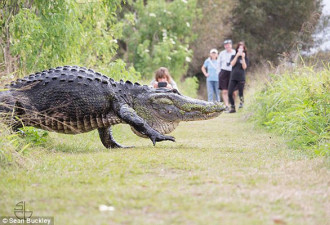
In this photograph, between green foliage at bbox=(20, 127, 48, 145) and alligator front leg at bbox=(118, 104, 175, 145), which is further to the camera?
alligator front leg at bbox=(118, 104, 175, 145)

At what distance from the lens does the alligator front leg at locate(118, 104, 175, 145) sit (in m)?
6.63

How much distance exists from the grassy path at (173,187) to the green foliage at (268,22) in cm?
2595

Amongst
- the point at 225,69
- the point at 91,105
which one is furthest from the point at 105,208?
the point at 225,69

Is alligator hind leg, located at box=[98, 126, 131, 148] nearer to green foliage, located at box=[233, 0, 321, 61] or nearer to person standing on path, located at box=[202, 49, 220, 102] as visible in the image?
person standing on path, located at box=[202, 49, 220, 102]

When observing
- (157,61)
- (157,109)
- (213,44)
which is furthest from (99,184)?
(213,44)

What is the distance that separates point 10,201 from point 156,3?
2300 centimetres

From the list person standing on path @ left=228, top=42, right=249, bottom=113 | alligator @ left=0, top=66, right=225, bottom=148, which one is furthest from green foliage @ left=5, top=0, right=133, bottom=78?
person standing on path @ left=228, top=42, right=249, bottom=113

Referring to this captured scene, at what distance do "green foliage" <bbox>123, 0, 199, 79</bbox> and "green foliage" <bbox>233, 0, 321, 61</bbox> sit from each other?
6.48 meters

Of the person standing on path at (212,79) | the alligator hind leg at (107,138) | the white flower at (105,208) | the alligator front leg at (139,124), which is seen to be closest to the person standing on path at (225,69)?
the person standing on path at (212,79)

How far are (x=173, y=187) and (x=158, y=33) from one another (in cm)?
2264

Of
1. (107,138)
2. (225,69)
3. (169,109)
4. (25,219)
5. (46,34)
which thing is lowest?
(25,219)

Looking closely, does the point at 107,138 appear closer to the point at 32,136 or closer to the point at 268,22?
the point at 32,136

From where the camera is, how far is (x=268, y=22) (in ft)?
107

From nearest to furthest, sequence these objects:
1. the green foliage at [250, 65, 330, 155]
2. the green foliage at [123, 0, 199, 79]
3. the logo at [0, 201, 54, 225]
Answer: the logo at [0, 201, 54, 225] → the green foliage at [250, 65, 330, 155] → the green foliage at [123, 0, 199, 79]
